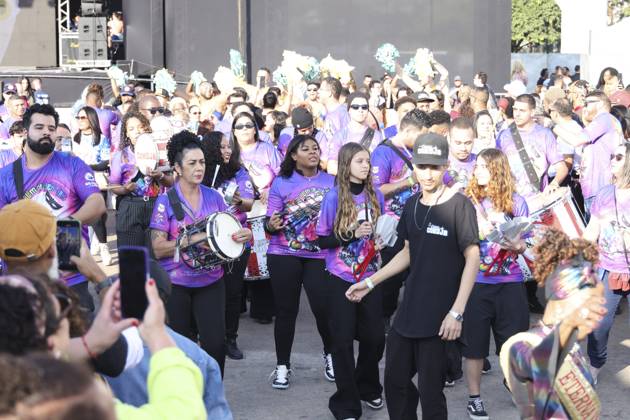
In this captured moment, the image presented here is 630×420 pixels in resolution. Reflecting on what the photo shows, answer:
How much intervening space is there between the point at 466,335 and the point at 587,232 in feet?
3.94

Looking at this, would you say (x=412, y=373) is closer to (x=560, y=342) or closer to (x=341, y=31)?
(x=560, y=342)

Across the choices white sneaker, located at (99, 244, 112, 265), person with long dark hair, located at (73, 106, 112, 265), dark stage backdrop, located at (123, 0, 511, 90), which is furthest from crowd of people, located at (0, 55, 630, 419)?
dark stage backdrop, located at (123, 0, 511, 90)

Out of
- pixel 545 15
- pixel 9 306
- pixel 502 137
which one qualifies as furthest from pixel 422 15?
pixel 545 15

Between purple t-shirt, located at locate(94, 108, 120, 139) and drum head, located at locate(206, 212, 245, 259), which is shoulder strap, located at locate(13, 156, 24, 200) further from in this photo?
purple t-shirt, located at locate(94, 108, 120, 139)

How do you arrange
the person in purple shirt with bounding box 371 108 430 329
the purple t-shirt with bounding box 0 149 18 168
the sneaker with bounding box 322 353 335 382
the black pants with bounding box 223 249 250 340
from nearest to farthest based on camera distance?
1. the sneaker with bounding box 322 353 335 382
2. the person in purple shirt with bounding box 371 108 430 329
3. the black pants with bounding box 223 249 250 340
4. the purple t-shirt with bounding box 0 149 18 168

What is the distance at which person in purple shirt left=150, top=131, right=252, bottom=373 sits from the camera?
643 centimetres

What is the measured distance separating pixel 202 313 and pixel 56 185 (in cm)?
122

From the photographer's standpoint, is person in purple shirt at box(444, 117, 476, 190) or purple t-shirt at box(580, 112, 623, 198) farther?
purple t-shirt at box(580, 112, 623, 198)

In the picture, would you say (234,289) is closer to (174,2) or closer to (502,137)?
(502,137)

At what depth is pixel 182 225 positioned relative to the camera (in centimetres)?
658

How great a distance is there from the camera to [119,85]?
62.1 ft

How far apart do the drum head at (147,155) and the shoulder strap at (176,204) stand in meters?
1.83

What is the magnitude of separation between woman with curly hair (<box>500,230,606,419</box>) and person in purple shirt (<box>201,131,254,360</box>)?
4076mm

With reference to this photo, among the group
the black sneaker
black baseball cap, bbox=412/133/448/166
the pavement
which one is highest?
black baseball cap, bbox=412/133/448/166
